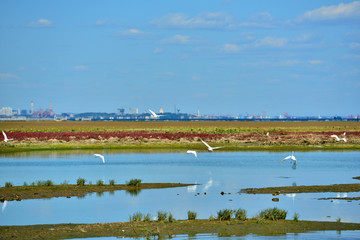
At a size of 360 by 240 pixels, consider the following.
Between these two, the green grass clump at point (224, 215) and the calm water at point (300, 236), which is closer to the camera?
the calm water at point (300, 236)

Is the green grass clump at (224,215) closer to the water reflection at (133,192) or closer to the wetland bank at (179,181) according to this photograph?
the wetland bank at (179,181)

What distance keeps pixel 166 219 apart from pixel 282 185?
452 inches

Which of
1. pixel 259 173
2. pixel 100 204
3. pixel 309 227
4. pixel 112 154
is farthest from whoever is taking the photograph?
pixel 112 154

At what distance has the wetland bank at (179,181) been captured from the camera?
21.2 metres

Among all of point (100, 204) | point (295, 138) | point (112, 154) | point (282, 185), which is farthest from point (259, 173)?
point (295, 138)

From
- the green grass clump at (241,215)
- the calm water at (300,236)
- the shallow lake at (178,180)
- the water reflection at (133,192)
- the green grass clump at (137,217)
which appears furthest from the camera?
the water reflection at (133,192)

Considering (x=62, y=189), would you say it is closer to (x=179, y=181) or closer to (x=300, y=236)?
(x=179, y=181)

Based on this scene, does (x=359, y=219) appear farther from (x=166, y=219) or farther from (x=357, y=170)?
(x=357, y=170)

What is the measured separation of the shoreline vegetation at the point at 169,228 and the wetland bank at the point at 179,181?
4.1 inches

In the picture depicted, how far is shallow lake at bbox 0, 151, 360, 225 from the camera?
21.9 m

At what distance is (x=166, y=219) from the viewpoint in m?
19.7

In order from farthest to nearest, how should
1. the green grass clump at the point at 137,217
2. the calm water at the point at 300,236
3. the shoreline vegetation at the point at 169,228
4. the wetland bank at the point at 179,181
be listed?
the wetland bank at the point at 179,181
the green grass clump at the point at 137,217
the shoreline vegetation at the point at 169,228
the calm water at the point at 300,236

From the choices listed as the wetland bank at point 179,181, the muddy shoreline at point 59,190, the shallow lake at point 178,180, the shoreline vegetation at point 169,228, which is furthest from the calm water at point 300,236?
the muddy shoreline at point 59,190

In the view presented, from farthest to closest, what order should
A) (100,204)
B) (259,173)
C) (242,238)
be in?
1. (259,173)
2. (100,204)
3. (242,238)
